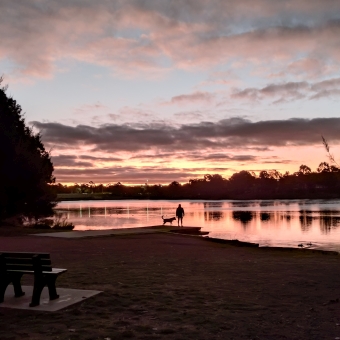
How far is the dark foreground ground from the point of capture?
249 inches

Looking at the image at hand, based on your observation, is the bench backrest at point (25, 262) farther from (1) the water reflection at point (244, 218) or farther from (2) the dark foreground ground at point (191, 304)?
(1) the water reflection at point (244, 218)

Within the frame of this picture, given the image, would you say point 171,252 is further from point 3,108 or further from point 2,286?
point 3,108

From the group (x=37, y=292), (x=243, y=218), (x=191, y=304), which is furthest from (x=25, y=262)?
(x=243, y=218)

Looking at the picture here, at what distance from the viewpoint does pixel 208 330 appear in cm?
637

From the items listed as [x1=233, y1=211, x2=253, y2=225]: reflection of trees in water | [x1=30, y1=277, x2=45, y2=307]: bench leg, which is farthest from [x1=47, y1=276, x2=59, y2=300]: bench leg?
[x1=233, y1=211, x2=253, y2=225]: reflection of trees in water

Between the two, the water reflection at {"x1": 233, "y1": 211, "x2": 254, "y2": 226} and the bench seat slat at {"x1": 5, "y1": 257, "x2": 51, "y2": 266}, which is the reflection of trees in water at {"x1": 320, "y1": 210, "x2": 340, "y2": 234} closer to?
the water reflection at {"x1": 233, "y1": 211, "x2": 254, "y2": 226}

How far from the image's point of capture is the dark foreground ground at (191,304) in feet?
20.7

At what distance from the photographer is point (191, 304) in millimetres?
8000

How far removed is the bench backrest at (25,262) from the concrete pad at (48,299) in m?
0.59

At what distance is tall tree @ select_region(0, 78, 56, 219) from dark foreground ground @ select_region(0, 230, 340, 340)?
21.0 metres

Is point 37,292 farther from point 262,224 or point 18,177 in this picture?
point 262,224

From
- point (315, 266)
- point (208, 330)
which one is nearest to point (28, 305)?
point (208, 330)

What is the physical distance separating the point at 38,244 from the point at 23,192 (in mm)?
15646

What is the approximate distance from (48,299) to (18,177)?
89.4 feet
